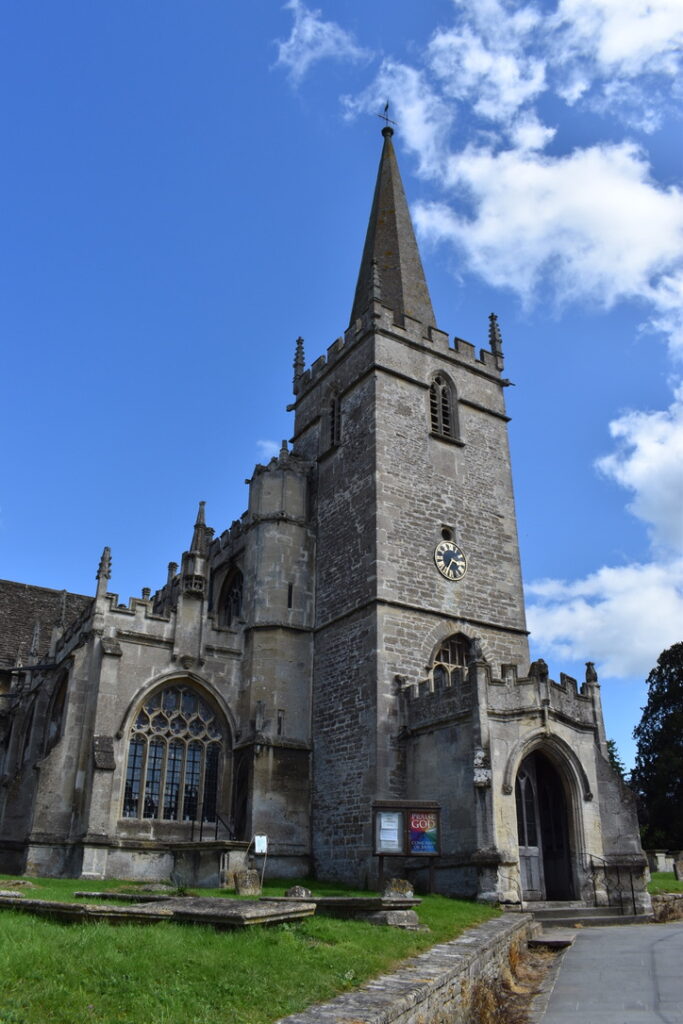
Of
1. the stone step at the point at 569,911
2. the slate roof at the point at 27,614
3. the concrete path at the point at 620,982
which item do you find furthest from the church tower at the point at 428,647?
the slate roof at the point at 27,614

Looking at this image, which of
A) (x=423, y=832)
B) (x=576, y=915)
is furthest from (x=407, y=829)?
(x=576, y=915)

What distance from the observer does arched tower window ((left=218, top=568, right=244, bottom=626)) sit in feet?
101

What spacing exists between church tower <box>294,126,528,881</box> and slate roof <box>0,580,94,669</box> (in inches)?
572

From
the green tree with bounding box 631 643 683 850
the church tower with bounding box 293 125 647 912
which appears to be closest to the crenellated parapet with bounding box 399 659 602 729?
the church tower with bounding box 293 125 647 912

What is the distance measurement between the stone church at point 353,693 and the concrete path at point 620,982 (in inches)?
151

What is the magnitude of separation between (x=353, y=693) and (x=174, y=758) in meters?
5.49

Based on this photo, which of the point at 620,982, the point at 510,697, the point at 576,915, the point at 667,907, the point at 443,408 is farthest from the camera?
the point at 443,408

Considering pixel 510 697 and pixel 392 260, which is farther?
pixel 392 260

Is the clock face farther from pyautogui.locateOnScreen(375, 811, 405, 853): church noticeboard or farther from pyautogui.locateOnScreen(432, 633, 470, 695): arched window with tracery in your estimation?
pyautogui.locateOnScreen(375, 811, 405, 853): church noticeboard

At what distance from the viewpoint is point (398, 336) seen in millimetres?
29047

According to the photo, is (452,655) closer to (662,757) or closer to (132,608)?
(132,608)

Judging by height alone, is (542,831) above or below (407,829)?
Result: above

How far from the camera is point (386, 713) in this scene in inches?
907

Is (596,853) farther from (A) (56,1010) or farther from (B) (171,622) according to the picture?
(A) (56,1010)
